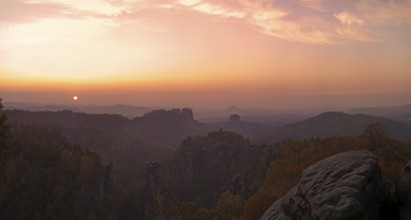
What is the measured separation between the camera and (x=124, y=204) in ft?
651

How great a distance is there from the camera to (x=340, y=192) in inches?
666

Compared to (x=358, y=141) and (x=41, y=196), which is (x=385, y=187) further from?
(x=41, y=196)

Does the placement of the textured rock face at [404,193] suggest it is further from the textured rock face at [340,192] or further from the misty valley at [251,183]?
the textured rock face at [340,192]

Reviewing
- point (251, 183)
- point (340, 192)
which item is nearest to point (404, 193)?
point (340, 192)

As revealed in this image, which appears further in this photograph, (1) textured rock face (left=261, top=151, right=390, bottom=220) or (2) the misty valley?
(2) the misty valley

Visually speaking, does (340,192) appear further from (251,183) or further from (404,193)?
(251,183)

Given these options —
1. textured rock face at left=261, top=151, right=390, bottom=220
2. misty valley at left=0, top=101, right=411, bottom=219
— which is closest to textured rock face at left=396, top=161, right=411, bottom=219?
misty valley at left=0, top=101, right=411, bottom=219

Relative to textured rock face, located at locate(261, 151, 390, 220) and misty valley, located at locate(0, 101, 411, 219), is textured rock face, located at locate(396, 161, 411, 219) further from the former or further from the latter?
textured rock face, located at locate(261, 151, 390, 220)

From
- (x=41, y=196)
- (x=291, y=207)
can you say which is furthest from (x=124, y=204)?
(x=291, y=207)

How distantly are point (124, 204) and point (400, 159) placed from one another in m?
155

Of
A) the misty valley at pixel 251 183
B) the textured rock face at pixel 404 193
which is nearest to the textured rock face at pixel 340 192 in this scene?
the misty valley at pixel 251 183

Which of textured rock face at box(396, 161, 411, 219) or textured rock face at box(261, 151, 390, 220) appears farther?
textured rock face at box(396, 161, 411, 219)

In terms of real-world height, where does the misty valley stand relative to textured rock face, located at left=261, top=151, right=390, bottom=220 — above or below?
below

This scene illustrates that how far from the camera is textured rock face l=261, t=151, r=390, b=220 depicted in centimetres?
1628
